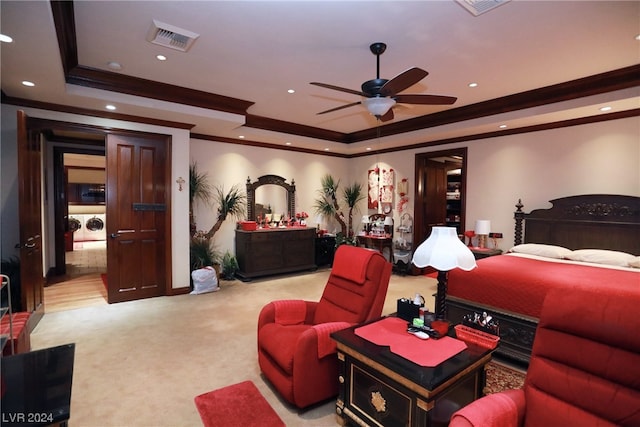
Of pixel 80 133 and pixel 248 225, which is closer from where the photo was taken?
pixel 80 133

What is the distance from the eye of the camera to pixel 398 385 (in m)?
1.67

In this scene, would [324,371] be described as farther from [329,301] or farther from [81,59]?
[81,59]

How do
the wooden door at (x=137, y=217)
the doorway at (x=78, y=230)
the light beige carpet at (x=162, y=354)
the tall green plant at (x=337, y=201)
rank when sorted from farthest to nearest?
the tall green plant at (x=337, y=201)
the doorway at (x=78, y=230)
the wooden door at (x=137, y=217)
the light beige carpet at (x=162, y=354)

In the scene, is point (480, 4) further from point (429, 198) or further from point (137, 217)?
point (137, 217)

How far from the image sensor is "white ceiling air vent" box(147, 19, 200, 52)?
2607mm

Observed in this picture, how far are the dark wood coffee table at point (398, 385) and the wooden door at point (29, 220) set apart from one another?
3417mm

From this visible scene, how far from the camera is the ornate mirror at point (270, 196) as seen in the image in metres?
6.16

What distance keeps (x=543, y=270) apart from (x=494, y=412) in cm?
244

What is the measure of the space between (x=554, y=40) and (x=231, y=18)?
2743mm

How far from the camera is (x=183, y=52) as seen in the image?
3.04 metres

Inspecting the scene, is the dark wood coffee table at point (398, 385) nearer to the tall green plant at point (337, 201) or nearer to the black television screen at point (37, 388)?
the black television screen at point (37, 388)

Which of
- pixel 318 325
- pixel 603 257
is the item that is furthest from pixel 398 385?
pixel 603 257

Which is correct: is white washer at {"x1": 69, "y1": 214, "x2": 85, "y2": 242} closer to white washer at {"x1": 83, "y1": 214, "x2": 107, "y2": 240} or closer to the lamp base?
white washer at {"x1": 83, "y1": 214, "x2": 107, "y2": 240}

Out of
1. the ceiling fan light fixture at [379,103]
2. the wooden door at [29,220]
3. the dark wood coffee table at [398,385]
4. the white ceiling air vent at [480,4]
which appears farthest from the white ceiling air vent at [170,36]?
the dark wood coffee table at [398,385]
